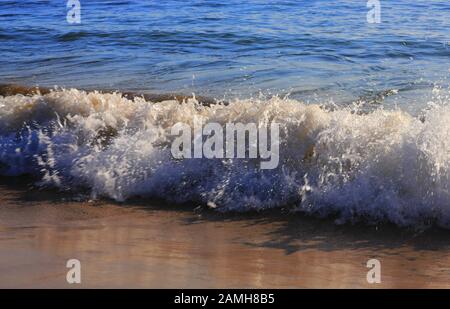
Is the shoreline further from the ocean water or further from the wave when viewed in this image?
the wave

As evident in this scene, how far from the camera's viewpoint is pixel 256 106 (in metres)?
6.05

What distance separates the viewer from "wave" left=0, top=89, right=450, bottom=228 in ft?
16.7

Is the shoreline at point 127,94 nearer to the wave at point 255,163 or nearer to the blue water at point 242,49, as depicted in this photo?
the blue water at point 242,49

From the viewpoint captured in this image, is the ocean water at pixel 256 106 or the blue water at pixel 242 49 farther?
the blue water at pixel 242 49

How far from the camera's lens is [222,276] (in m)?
4.04

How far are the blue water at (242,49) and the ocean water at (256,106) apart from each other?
1.1 inches

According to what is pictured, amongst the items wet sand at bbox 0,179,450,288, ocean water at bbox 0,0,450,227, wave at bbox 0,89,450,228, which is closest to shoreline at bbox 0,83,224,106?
ocean water at bbox 0,0,450,227

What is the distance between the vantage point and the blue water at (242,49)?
8.12 metres

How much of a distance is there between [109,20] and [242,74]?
16.6 ft

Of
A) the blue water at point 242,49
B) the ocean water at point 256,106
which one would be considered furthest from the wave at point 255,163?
the blue water at point 242,49

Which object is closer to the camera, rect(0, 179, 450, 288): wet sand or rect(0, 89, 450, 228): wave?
rect(0, 179, 450, 288): wet sand

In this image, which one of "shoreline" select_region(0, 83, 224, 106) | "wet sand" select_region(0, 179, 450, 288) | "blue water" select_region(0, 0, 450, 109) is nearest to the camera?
"wet sand" select_region(0, 179, 450, 288)

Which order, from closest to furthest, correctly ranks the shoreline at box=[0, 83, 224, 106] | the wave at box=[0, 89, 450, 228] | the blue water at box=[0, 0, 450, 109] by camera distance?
the wave at box=[0, 89, 450, 228], the shoreline at box=[0, 83, 224, 106], the blue water at box=[0, 0, 450, 109]

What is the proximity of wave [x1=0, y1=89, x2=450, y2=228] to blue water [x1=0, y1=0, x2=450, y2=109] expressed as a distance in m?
1.64
